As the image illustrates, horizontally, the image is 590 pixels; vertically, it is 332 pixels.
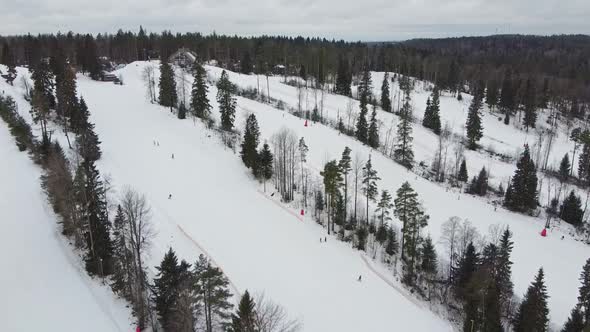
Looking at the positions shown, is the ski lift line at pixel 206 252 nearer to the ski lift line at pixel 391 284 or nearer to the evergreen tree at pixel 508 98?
the ski lift line at pixel 391 284

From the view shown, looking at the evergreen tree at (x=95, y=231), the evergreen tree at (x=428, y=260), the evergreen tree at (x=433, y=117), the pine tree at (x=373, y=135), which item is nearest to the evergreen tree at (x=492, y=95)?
the evergreen tree at (x=433, y=117)

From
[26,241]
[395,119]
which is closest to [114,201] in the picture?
[26,241]

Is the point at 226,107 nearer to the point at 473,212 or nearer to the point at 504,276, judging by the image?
the point at 473,212

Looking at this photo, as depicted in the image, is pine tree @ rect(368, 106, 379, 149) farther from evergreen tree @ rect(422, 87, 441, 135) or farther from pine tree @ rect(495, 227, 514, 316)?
pine tree @ rect(495, 227, 514, 316)

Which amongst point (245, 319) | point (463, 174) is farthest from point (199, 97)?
point (245, 319)

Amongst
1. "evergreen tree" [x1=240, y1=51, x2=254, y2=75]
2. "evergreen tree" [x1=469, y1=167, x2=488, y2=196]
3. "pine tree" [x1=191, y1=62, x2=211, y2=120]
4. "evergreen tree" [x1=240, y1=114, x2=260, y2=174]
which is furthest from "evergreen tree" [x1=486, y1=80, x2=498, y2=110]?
"evergreen tree" [x1=240, y1=114, x2=260, y2=174]
